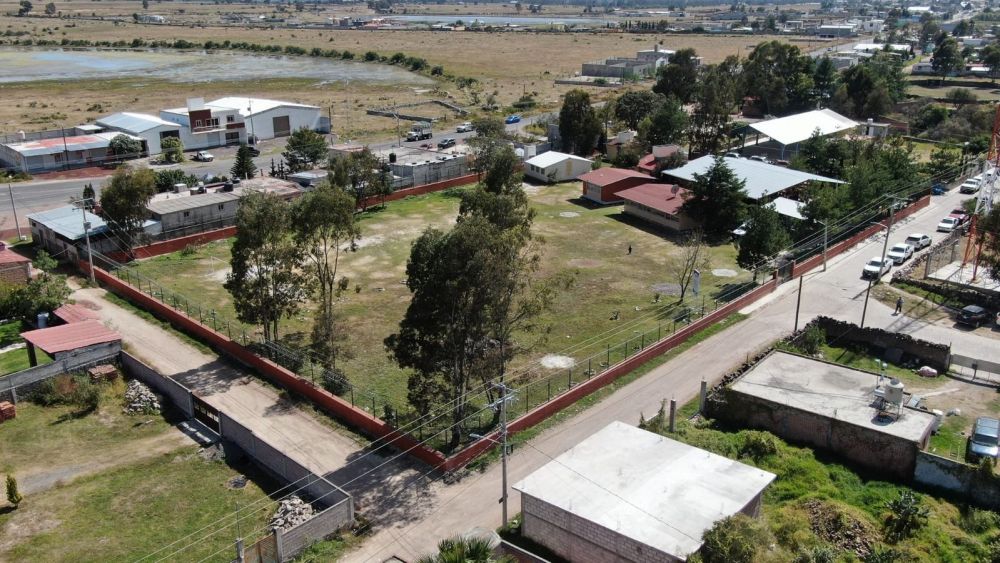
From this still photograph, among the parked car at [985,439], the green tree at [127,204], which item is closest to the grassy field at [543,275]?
the green tree at [127,204]

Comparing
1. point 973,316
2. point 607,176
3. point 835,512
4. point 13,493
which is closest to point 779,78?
point 607,176

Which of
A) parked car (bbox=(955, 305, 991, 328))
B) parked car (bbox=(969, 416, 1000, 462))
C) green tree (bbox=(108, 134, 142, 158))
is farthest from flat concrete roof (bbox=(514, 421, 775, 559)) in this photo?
green tree (bbox=(108, 134, 142, 158))

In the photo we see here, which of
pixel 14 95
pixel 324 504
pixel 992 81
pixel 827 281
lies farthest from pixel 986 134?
pixel 14 95

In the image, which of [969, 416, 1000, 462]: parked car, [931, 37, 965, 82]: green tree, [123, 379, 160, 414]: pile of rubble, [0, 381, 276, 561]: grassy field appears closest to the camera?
[0, 381, 276, 561]: grassy field

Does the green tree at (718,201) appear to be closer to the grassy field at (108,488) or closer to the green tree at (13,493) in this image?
the grassy field at (108,488)

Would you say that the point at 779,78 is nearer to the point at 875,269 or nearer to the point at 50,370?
the point at 875,269

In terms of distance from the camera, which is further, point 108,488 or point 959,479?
point 108,488

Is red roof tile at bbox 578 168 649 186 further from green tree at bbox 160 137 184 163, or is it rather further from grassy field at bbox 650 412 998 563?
green tree at bbox 160 137 184 163
